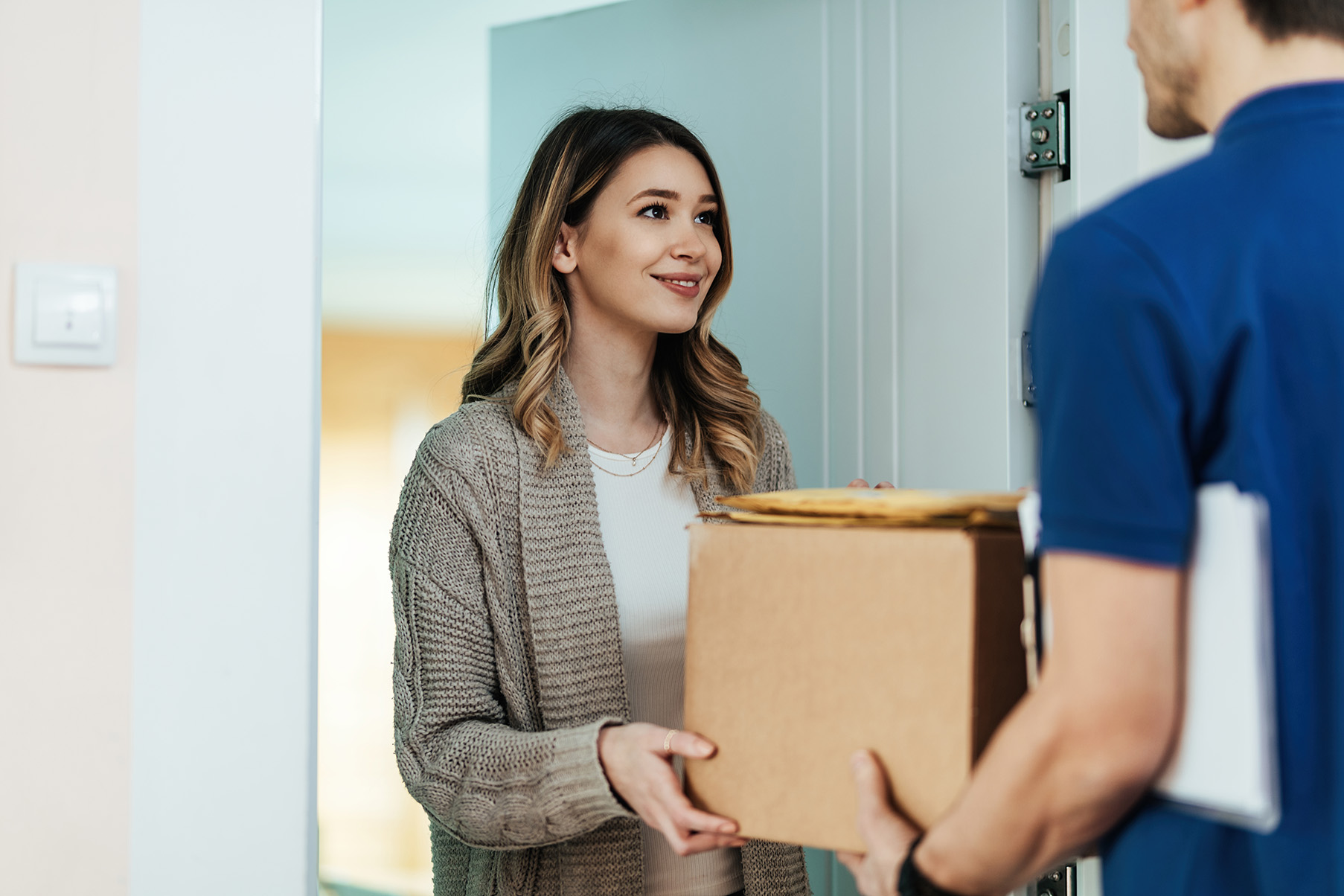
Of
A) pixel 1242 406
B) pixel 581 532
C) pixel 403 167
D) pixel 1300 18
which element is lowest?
pixel 581 532

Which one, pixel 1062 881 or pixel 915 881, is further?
pixel 1062 881

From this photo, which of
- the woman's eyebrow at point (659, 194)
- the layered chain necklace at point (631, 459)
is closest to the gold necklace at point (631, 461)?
the layered chain necklace at point (631, 459)

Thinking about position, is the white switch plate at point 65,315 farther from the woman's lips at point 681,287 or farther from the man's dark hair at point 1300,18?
the man's dark hair at point 1300,18

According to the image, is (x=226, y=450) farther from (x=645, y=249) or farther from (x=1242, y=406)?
(x=1242, y=406)

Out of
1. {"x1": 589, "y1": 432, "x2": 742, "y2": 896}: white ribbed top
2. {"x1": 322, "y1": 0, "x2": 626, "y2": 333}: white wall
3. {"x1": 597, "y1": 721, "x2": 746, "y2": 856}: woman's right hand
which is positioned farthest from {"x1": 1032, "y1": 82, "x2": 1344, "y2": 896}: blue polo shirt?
{"x1": 322, "y1": 0, "x2": 626, "y2": 333}: white wall

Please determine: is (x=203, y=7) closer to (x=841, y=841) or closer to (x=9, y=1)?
(x=9, y=1)

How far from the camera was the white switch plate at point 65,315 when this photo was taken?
102 cm

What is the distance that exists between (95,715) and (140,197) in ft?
1.62

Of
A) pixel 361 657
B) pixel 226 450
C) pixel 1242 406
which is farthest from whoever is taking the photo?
pixel 361 657

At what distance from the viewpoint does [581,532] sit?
1299 mm

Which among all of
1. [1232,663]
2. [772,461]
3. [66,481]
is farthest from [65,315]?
[1232,663]

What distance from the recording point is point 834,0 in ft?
5.72

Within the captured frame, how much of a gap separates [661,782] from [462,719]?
12.8 inches

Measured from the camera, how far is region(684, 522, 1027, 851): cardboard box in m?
0.75
